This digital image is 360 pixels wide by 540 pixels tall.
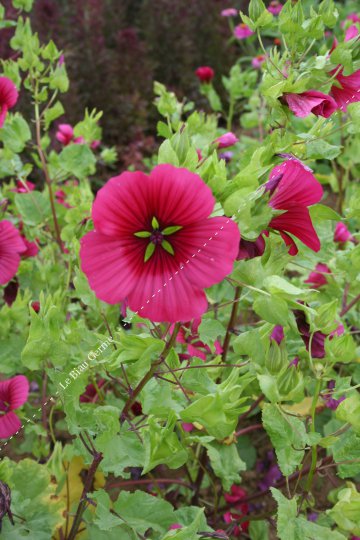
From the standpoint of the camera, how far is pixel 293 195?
0.54 m

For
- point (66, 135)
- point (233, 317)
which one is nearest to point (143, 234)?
point (233, 317)

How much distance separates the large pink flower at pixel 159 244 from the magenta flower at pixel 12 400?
0.42 meters

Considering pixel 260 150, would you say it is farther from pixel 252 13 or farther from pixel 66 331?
pixel 66 331

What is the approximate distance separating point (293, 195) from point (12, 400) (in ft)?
1.79

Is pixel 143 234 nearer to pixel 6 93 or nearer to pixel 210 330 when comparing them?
pixel 210 330

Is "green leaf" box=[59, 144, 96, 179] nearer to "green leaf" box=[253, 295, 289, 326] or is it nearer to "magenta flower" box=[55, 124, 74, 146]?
"magenta flower" box=[55, 124, 74, 146]

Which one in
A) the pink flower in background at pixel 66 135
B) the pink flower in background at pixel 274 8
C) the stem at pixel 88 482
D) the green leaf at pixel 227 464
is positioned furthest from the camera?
the pink flower in background at pixel 274 8

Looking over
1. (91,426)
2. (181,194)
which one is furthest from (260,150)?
(91,426)

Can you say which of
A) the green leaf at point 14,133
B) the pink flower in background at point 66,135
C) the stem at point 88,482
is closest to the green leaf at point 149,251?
the stem at point 88,482

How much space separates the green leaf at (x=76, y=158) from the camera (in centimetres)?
119

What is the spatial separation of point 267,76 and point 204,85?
60.5 inches

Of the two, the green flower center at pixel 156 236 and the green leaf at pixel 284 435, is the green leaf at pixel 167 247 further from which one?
the green leaf at pixel 284 435

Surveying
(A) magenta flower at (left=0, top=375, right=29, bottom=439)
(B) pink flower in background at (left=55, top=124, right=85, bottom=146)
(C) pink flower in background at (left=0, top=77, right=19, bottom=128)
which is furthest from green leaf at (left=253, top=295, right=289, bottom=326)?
(B) pink flower in background at (left=55, top=124, right=85, bottom=146)

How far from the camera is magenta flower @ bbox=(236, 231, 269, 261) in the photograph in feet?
1.86
